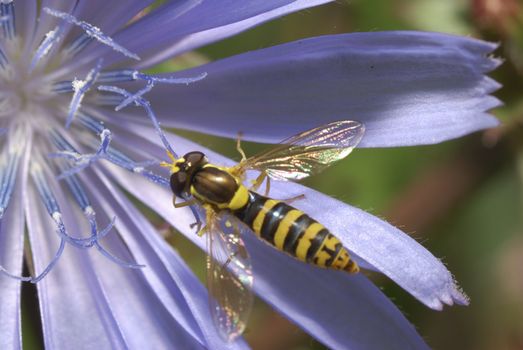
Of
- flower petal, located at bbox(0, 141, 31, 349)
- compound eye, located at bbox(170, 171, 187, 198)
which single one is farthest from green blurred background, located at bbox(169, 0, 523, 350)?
flower petal, located at bbox(0, 141, 31, 349)

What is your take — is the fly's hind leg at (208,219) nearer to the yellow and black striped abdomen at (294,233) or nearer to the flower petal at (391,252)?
the yellow and black striped abdomen at (294,233)

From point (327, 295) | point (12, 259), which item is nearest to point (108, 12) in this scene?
point (12, 259)

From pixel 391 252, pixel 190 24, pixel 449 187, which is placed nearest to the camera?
pixel 391 252

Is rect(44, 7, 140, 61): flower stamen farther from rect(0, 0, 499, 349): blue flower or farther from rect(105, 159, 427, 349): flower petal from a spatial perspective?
Result: rect(105, 159, 427, 349): flower petal

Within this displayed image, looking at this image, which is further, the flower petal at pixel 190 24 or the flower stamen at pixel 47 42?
the flower stamen at pixel 47 42

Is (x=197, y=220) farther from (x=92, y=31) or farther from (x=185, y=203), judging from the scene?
(x=92, y=31)

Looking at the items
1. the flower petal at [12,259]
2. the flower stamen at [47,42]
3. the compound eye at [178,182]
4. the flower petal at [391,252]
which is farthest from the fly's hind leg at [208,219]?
the flower stamen at [47,42]
